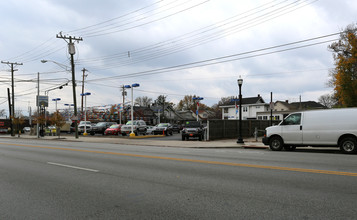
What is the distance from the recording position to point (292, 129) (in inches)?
565

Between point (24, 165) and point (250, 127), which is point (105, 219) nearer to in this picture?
point (24, 165)

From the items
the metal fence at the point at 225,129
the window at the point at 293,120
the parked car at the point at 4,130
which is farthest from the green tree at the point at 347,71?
the parked car at the point at 4,130

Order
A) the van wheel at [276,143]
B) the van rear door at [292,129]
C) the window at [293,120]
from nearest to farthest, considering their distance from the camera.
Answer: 1. the van rear door at [292,129]
2. the window at [293,120]
3. the van wheel at [276,143]

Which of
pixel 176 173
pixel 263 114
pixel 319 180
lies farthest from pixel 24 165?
pixel 263 114

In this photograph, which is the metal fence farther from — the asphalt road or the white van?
the asphalt road

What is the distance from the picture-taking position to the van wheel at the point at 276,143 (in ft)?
48.4

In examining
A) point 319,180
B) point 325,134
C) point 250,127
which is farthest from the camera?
point 250,127

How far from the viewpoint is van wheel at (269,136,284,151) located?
48.4 feet

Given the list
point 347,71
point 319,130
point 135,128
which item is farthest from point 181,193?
point 347,71

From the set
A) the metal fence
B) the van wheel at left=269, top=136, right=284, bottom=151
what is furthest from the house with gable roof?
the van wheel at left=269, top=136, right=284, bottom=151

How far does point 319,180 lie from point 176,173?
357cm

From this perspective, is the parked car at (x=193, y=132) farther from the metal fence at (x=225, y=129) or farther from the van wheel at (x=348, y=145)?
the van wheel at (x=348, y=145)

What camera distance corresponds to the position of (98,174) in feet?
25.8

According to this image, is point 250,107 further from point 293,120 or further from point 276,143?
point 293,120
